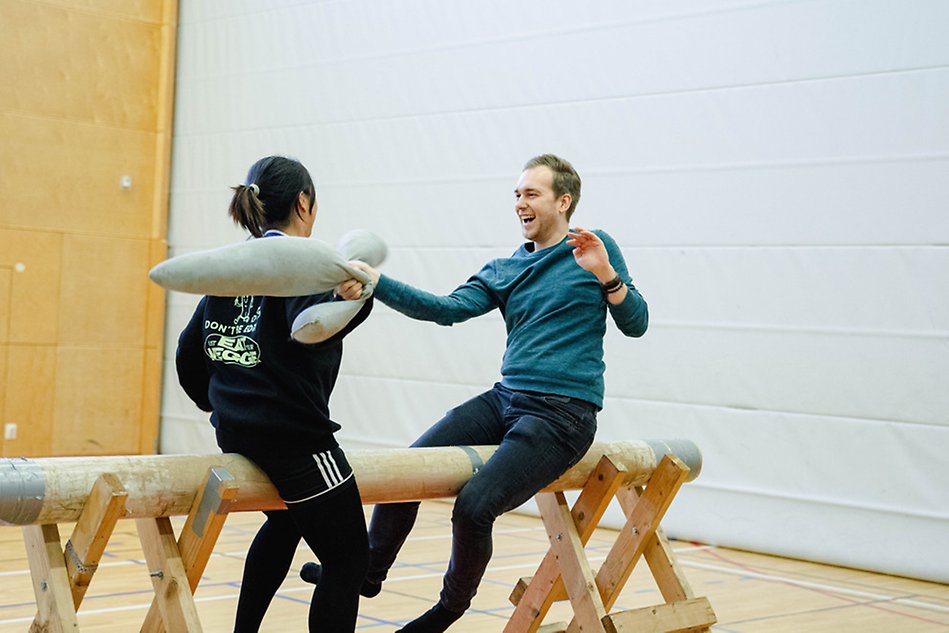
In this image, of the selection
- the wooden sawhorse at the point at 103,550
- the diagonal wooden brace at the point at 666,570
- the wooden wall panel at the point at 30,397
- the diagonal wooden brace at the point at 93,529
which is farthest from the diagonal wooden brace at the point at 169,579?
the wooden wall panel at the point at 30,397

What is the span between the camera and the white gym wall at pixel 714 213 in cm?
553

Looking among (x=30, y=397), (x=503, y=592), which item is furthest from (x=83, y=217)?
(x=503, y=592)

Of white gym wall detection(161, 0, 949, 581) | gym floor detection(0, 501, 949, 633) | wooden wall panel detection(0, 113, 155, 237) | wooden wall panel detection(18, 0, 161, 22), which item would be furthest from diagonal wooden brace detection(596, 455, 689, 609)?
wooden wall panel detection(18, 0, 161, 22)

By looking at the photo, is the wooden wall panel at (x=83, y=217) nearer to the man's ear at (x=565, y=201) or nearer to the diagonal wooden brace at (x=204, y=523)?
the man's ear at (x=565, y=201)

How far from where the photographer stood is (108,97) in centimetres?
871

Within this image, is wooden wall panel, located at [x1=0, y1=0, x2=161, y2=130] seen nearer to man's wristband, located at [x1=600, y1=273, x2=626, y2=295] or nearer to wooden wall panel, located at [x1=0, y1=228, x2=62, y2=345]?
wooden wall panel, located at [x1=0, y1=228, x2=62, y2=345]

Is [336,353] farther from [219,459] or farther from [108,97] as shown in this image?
[108,97]

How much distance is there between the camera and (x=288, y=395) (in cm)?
271

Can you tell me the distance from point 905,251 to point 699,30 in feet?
5.24

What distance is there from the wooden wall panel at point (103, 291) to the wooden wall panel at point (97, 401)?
11cm

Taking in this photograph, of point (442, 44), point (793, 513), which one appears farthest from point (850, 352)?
point (442, 44)

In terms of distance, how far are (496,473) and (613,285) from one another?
592mm

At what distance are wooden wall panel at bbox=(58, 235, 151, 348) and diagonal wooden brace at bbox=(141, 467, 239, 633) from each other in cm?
608

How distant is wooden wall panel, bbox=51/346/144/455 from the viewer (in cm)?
849
